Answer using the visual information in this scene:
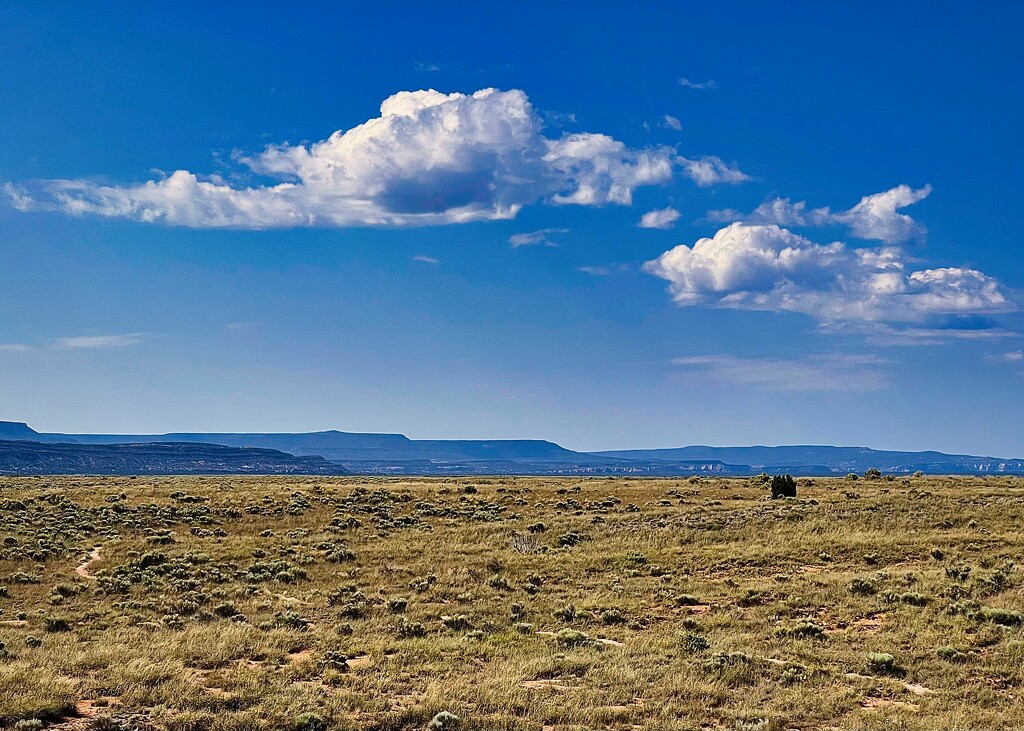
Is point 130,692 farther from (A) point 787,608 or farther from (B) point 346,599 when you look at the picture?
(A) point 787,608

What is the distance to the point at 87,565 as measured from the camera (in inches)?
1217

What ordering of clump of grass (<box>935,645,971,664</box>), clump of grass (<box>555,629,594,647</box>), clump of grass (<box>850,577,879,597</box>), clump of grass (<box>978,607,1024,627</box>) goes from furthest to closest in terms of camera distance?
clump of grass (<box>850,577,879,597</box>) → clump of grass (<box>978,607,1024,627</box>) → clump of grass (<box>555,629,594,647</box>) → clump of grass (<box>935,645,971,664</box>)

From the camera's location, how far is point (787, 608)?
23.4 m

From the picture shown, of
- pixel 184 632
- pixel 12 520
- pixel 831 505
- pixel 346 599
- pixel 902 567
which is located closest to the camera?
pixel 184 632

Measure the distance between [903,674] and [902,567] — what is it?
1276 centimetres

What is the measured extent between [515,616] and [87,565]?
63.1 feet

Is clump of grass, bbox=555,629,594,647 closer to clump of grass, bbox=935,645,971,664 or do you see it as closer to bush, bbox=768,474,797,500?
clump of grass, bbox=935,645,971,664

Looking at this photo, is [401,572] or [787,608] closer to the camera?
[787,608]

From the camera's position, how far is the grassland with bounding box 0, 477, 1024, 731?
48.9ft

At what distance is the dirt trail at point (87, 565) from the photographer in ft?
95.3

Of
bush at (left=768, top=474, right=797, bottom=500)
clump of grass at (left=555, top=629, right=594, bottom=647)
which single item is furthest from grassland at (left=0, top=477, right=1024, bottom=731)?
bush at (left=768, top=474, right=797, bottom=500)

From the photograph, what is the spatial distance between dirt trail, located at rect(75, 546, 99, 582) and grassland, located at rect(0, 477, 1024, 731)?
9.7 inches

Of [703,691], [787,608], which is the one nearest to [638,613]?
[787,608]

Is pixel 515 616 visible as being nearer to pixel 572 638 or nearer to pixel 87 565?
pixel 572 638
